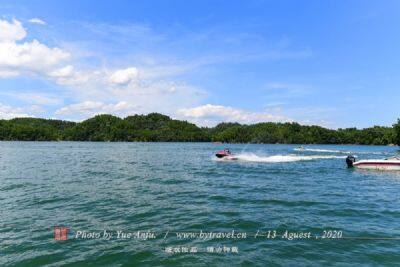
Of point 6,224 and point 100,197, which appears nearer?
point 6,224

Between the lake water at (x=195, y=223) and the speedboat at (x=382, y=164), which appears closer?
the lake water at (x=195, y=223)

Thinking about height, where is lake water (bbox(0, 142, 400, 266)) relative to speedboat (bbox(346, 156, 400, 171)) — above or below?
below

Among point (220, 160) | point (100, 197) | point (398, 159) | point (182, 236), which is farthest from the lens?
point (220, 160)

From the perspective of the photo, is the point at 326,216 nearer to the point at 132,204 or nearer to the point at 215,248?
the point at 215,248

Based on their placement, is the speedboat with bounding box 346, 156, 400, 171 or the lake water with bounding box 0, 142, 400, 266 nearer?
the lake water with bounding box 0, 142, 400, 266

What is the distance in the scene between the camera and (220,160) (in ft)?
223

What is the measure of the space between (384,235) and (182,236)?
9.54m

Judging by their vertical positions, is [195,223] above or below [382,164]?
below

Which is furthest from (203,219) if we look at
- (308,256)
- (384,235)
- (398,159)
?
(398,159)

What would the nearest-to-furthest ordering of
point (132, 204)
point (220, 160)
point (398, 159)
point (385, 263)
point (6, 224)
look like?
point (385, 263), point (6, 224), point (132, 204), point (398, 159), point (220, 160)

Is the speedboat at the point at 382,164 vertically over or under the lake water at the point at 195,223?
over

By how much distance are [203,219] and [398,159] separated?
135 ft

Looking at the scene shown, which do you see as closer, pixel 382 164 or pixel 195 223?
pixel 195 223

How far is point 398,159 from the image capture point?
5066 cm
